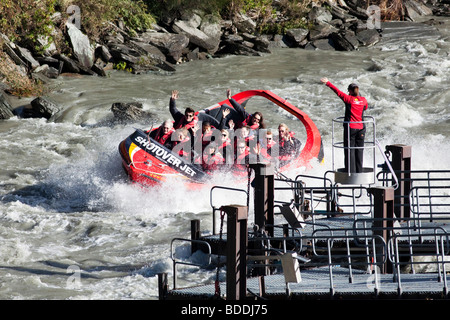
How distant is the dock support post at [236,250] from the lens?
7.47 m

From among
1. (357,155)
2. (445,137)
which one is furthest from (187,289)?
(445,137)

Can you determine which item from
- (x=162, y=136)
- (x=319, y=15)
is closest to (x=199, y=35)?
(x=319, y=15)

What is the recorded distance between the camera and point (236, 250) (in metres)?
7.54

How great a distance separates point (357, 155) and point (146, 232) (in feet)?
12.2

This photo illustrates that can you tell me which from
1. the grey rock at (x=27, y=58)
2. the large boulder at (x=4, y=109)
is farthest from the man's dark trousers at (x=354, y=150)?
the grey rock at (x=27, y=58)

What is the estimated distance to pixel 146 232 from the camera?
12.2 metres

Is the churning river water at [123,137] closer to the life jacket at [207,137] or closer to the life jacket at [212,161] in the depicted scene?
the life jacket at [212,161]

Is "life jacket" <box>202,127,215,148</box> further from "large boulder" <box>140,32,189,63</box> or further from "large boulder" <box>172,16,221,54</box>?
"large boulder" <box>172,16,221,54</box>

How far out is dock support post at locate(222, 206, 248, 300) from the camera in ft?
24.5

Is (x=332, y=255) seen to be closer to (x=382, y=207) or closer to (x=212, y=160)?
(x=382, y=207)

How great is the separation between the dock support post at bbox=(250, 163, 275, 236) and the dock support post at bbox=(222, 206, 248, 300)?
1.92 meters

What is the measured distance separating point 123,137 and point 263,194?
835cm

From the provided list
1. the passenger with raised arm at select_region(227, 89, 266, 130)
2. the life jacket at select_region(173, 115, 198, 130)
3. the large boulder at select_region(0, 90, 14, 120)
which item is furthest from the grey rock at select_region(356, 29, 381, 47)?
the life jacket at select_region(173, 115, 198, 130)
